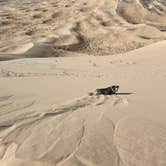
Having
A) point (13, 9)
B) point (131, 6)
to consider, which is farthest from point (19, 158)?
point (13, 9)

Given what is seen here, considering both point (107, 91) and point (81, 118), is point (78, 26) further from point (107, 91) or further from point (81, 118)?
point (81, 118)

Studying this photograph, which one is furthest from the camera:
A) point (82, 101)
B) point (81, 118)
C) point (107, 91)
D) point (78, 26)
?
point (78, 26)

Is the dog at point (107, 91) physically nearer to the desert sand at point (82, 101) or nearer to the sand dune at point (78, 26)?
the desert sand at point (82, 101)

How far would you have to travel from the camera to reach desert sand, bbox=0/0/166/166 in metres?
2.76

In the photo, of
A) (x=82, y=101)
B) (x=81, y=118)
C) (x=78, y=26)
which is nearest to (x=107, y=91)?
(x=82, y=101)

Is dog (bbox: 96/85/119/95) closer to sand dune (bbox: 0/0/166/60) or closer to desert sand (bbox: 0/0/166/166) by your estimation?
desert sand (bbox: 0/0/166/166)

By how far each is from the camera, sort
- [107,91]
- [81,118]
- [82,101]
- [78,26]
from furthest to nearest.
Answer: [78,26], [107,91], [82,101], [81,118]

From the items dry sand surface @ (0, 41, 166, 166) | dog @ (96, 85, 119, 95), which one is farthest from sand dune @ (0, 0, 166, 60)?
dog @ (96, 85, 119, 95)

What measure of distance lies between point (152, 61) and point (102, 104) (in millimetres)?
2972

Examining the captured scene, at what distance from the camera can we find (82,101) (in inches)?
155

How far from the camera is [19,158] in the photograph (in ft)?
8.79

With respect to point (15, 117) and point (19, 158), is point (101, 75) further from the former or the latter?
point (19, 158)

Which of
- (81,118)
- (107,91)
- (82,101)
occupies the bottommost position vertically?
(107,91)

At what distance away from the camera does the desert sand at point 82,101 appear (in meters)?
2.76
